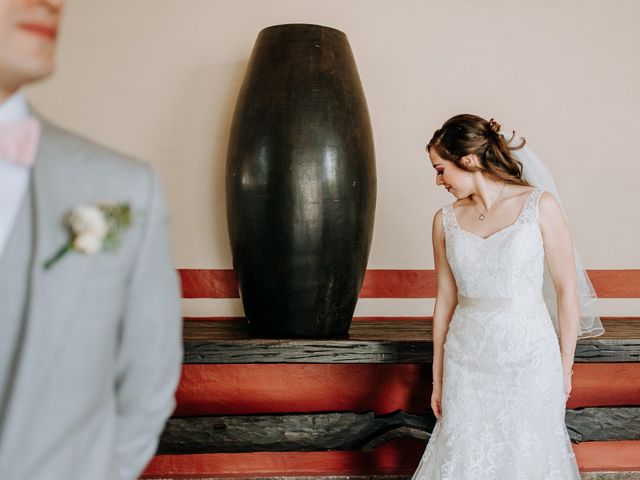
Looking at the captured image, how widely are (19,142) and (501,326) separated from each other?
1.75m

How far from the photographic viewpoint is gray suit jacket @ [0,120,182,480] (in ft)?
2.55

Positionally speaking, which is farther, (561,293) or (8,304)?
(561,293)

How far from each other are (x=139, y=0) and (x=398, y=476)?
7.76 feet

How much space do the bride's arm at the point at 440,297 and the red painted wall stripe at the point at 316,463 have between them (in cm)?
79

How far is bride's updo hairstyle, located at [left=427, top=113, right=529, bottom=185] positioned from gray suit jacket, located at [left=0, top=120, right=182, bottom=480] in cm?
158

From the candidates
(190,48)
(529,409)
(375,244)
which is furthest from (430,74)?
Result: (529,409)

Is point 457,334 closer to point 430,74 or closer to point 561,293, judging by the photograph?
point 561,293

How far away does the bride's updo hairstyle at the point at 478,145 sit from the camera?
7.53 ft

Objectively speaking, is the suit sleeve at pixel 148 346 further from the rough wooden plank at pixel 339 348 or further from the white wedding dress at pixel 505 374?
the rough wooden plank at pixel 339 348

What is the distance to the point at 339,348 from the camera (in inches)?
104

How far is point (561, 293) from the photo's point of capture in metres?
2.21

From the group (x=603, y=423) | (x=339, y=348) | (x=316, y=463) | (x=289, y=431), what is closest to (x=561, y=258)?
(x=339, y=348)

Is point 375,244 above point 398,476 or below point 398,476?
above

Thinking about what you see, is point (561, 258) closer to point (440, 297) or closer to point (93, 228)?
point (440, 297)
